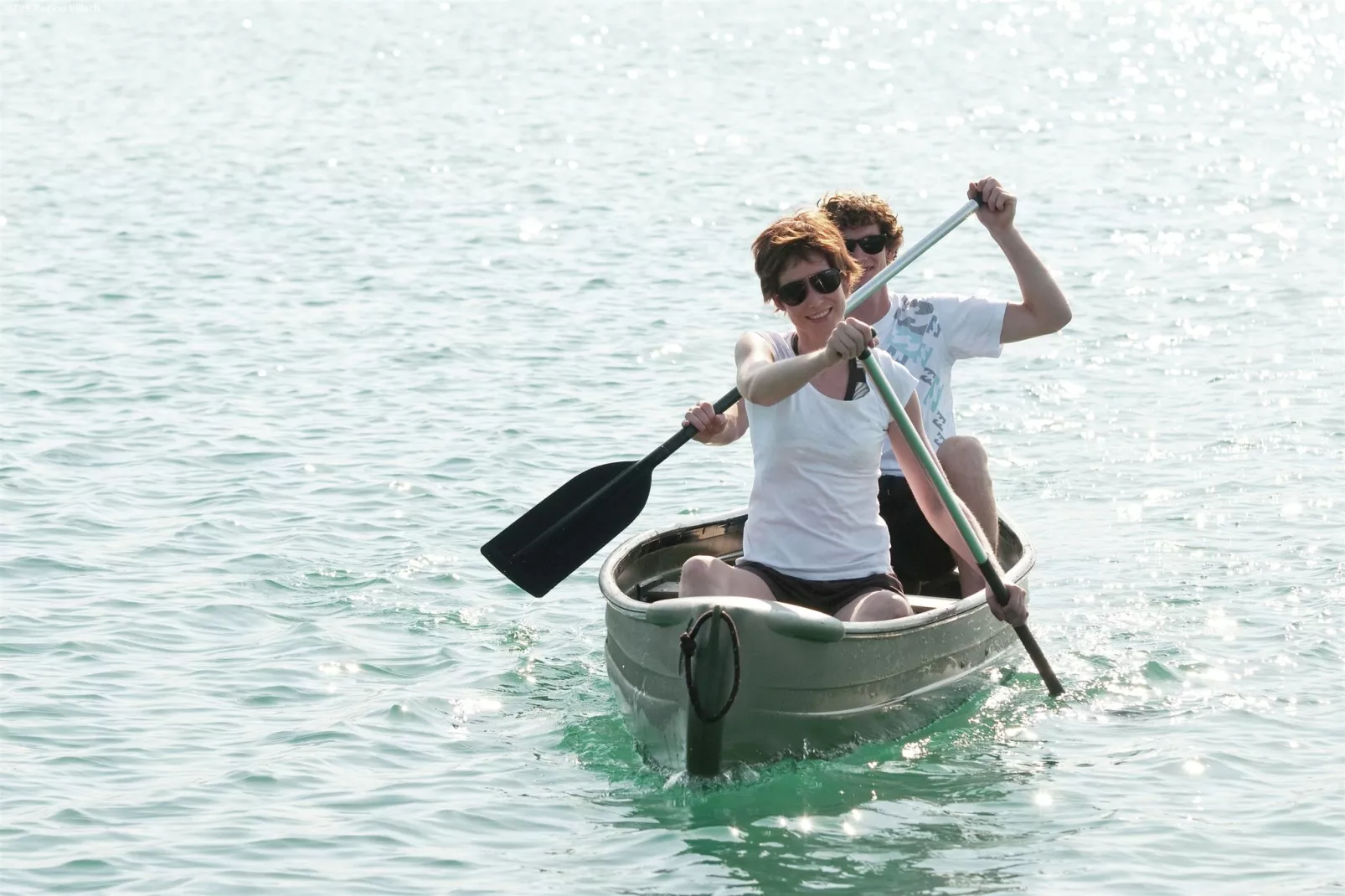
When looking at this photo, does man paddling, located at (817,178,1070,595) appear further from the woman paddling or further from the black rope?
the black rope

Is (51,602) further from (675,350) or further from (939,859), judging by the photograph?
(675,350)

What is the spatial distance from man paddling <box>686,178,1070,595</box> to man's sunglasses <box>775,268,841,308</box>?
3.75 ft

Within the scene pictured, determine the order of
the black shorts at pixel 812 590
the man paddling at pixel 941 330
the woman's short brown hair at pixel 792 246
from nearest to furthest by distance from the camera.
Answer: the woman's short brown hair at pixel 792 246, the black shorts at pixel 812 590, the man paddling at pixel 941 330

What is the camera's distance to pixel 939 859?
19.4 feet

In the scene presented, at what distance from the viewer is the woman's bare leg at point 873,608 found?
20.6 feet

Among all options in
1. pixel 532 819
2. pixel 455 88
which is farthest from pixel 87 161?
pixel 532 819

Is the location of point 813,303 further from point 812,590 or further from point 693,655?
point 693,655

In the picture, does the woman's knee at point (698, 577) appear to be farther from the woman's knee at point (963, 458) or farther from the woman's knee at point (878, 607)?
the woman's knee at point (963, 458)

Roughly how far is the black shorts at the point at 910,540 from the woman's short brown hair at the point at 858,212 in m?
1.02

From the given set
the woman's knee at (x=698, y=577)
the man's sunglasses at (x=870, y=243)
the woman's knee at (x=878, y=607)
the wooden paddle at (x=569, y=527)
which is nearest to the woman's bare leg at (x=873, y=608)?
the woman's knee at (x=878, y=607)

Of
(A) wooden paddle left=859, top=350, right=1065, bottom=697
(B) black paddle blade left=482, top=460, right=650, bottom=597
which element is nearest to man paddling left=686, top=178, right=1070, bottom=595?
(A) wooden paddle left=859, top=350, right=1065, bottom=697

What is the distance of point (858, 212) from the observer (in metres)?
7.17

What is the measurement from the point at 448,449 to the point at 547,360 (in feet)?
8.45

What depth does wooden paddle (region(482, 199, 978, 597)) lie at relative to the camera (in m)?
7.44
